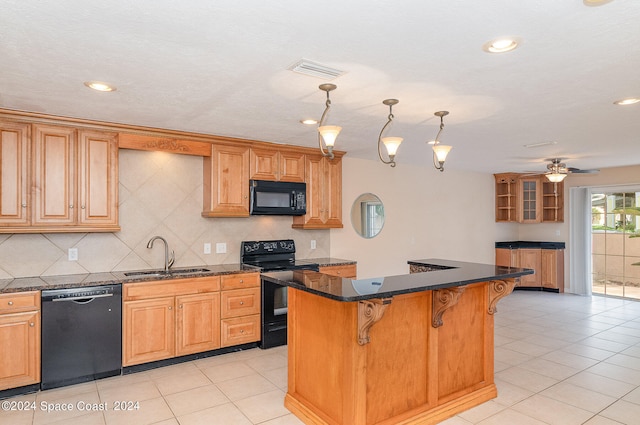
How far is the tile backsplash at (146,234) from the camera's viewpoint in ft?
12.2

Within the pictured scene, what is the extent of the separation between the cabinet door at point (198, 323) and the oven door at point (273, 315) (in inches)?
20.4

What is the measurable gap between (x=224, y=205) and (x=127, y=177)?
1030 millimetres

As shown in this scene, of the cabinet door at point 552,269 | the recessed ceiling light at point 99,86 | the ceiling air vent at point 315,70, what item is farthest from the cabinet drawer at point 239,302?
the cabinet door at point 552,269

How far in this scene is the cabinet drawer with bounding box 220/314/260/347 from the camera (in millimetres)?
4203

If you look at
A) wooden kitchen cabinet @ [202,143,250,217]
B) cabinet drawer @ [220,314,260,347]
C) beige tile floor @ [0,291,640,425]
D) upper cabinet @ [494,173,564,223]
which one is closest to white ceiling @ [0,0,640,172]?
wooden kitchen cabinet @ [202,143,250,217]

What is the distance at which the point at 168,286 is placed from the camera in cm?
386

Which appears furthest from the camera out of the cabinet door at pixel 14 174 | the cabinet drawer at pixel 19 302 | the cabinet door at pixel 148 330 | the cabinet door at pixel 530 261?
the cabinet door at pixel 530 261

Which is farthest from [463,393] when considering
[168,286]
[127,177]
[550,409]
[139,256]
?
[127,177]

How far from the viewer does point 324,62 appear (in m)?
2.33

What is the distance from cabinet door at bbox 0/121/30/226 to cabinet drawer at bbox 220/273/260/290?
Answer: 183cm

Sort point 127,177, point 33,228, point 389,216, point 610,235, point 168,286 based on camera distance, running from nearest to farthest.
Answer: point 33,228, point 168,286, point 127,177, point 389,216, point 610,235

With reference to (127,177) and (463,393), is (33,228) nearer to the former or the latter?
(127,177)

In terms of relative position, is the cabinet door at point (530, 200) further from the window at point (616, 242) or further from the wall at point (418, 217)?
the window at point (616, 242)

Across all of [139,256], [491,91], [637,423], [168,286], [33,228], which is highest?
[491,91]
